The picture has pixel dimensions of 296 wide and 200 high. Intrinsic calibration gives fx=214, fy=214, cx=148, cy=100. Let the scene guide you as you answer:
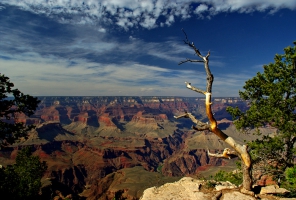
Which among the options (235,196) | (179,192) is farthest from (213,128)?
(179,192)

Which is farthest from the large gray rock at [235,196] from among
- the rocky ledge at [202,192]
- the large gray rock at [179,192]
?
the large gray rock at [179,192]

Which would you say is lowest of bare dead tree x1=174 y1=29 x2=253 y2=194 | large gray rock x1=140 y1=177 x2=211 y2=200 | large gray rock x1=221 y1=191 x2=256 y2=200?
large gray rock x1=140 y1=177 x2=211 y2=200

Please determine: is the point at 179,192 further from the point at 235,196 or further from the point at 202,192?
the point at 235,196

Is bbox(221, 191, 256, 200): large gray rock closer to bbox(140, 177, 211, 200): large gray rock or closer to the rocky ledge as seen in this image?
the rocky ledge

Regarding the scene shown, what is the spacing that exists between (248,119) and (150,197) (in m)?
11.0

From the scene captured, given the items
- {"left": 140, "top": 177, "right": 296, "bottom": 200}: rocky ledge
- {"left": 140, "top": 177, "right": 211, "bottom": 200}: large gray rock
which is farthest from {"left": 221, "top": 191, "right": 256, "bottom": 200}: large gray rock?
{"left": 140, "top": 177, "right": 211, "bottom": 200}: large gray rock

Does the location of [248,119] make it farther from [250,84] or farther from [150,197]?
[150,197]

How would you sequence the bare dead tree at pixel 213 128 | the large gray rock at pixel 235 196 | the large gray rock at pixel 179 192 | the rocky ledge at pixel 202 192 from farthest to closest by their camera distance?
1. the large gray rock at pixel 179 192
2. the rocky ledge at pixel 202 192
3. the large gray rock at pixel 235 196
4. the bare dead tree at pixel 213 128

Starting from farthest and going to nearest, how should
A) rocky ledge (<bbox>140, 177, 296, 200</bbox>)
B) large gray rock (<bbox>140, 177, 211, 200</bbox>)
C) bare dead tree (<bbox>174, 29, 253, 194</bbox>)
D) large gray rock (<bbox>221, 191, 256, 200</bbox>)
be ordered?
large gray rock (<bbox>140, 177, 211, 200</bbox>) < rocky ledge (<bbox>140, 177, 296, 200</bbox>) < large gray rock (<bbox>221, 191, 256, 200</bbox>) < bare dead tree (<bbox>174, 29, 253, 194</bbox>)

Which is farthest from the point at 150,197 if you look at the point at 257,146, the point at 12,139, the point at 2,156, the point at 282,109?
the point at 2,156

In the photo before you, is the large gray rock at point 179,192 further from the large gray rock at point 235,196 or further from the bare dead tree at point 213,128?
the bare dead tree at point 213,128

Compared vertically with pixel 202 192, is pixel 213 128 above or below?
above

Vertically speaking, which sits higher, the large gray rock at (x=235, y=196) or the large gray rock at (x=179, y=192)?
the large gray rock at (x=235, y=196)

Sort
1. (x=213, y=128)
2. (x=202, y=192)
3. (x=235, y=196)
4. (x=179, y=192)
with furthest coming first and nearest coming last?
1. (x=179, y=192)
2. (x=202, y=192)
3. (x=235, y=196)
4. (x=213, y=128)
